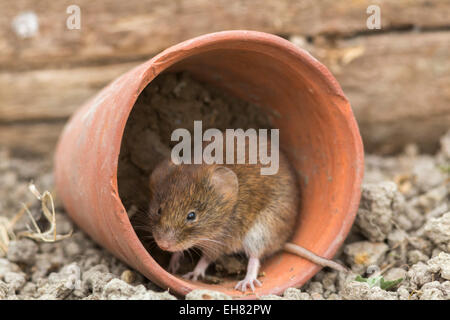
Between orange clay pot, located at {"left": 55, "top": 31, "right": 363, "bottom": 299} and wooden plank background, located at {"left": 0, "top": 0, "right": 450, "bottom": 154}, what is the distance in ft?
2.66

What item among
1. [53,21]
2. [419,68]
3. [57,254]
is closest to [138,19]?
[53,21]

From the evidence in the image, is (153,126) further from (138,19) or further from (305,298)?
(305,298)

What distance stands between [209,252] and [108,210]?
2.99ft

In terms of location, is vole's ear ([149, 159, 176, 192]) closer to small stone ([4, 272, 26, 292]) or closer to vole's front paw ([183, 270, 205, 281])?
vole's front paw ([183, 270, 205, 281])

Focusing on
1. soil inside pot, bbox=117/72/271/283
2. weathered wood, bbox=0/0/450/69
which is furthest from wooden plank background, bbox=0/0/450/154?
soil inside pot, bbox=117/72/271/283

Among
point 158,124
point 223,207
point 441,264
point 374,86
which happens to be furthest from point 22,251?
point 374,86

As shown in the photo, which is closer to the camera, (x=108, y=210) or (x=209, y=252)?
(x=108, y=210)

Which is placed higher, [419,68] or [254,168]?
[419,68]

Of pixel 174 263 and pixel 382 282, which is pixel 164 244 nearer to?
pixel 174 263

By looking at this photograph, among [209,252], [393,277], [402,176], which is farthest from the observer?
[402,176]

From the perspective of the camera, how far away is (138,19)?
4457 millimetres

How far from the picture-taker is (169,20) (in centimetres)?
443

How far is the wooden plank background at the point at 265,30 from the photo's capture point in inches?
173

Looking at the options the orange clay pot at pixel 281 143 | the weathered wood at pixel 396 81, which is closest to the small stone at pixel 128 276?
the orange clay pot at pixel 281 143
